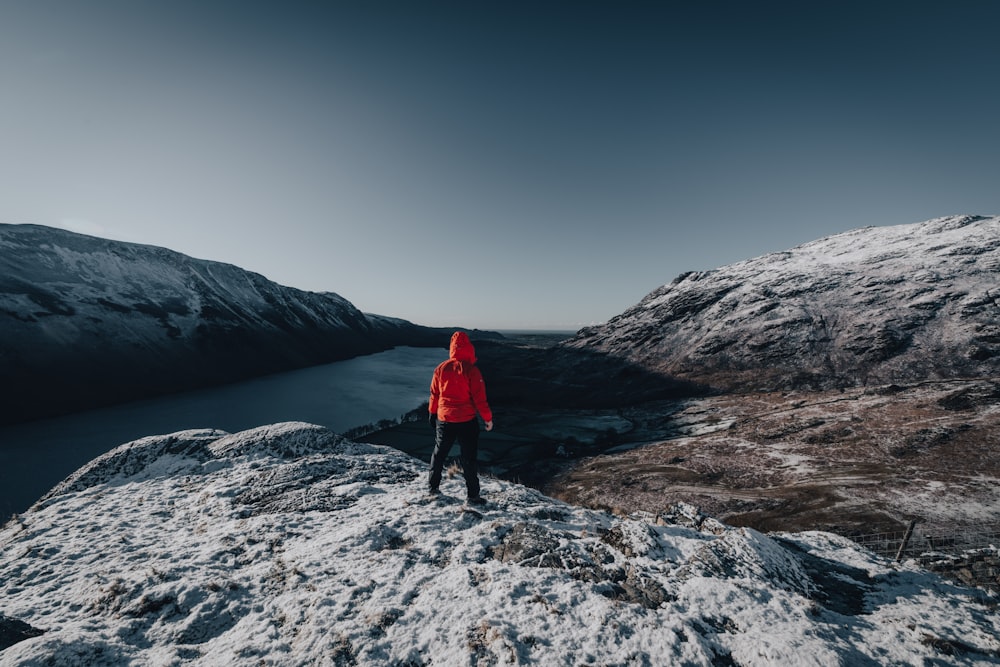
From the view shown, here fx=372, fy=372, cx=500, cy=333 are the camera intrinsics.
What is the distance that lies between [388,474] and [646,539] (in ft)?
21.2

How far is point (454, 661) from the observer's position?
422 centimetres

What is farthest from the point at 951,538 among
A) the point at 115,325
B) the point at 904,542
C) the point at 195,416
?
the point at 115,325

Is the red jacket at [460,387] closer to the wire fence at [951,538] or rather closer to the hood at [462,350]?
the hood at [462,350]

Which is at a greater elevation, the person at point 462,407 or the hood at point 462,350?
the hood at point 462,350

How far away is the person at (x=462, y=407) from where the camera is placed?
7.92 metres

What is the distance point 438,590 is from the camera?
17.6 feet

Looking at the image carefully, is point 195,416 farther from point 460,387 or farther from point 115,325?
point 460,387

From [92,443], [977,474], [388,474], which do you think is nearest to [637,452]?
[977,474]

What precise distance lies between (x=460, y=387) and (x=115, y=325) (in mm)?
Answer: 119747

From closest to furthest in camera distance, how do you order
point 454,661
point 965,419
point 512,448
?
point 454,661 < point 965,419 < point 512,448

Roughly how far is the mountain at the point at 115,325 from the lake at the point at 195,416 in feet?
20.7

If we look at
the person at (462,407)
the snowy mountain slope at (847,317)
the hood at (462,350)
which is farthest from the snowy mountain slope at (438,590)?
the snowy mountain slope at (847,317)

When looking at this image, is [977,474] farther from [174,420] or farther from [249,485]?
[174,420]

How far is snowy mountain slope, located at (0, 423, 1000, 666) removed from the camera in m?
4.40
